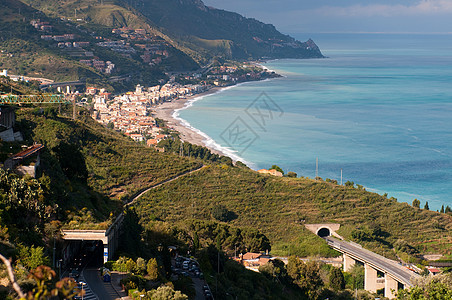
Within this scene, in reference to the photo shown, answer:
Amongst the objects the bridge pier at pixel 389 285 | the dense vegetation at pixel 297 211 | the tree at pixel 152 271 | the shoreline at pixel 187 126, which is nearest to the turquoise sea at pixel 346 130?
the shoreline at pixel 187 126

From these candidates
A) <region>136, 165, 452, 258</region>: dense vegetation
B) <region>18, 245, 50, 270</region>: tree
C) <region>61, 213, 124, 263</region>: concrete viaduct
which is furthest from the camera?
<region>136, 165, 452, 258</region>: dense vegetation

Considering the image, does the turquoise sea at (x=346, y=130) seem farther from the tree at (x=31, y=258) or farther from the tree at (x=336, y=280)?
the tree at (x=31, y=258)

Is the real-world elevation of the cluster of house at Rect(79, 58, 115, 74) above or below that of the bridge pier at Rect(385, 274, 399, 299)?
above

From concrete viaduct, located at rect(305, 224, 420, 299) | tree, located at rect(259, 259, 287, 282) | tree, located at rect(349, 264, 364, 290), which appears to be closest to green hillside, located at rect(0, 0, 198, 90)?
concrete viaduct, located at rect(305, 224, 420, 299)

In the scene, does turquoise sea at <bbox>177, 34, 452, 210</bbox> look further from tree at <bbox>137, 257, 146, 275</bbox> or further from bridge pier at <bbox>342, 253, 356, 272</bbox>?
tree at <bbox>137, 257, 146, 275</bbox>

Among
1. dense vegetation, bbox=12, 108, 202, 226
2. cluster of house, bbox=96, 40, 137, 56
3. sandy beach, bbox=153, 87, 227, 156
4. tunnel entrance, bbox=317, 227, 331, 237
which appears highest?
cluster of house, bbox=96, 40, 137, 56

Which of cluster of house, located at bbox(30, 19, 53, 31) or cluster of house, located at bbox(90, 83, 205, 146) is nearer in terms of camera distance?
cluster of house, located at bbox(90, 83, 205, 146)

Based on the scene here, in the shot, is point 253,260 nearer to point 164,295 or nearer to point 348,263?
point 348,263
